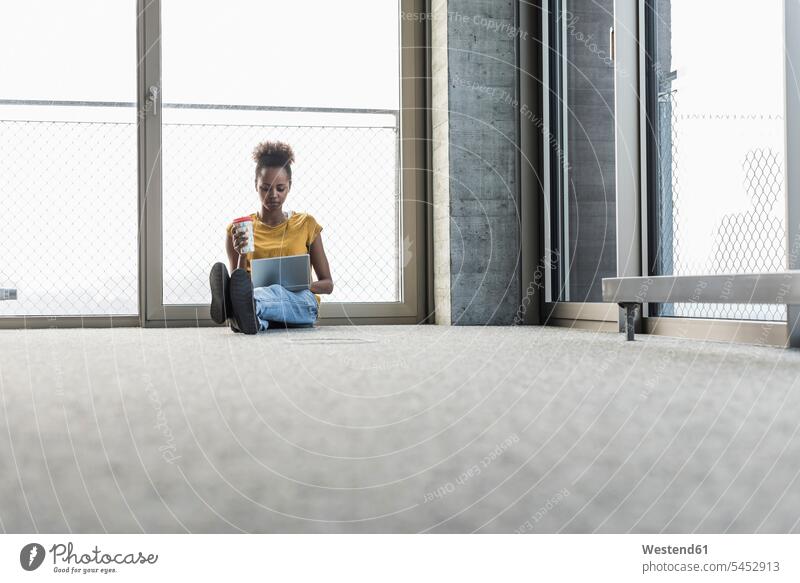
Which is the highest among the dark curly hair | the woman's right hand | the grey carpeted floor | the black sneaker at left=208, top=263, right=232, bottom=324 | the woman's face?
the dark curly hair

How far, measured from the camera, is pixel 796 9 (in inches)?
61.7

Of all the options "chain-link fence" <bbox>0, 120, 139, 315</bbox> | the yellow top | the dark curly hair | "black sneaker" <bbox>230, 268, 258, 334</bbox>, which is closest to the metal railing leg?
"black sneaker" <bbox>230, 268, 258, 334</bbox>

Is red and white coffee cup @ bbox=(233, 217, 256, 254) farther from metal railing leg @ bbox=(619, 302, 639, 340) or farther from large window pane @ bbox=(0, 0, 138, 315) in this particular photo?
metal railing leg @ bbox=(619, 302, 639, 340)

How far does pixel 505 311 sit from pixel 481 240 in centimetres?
27

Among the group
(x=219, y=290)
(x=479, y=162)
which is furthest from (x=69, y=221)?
(x=479, y=162)

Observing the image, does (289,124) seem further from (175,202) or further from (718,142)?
(718,142)

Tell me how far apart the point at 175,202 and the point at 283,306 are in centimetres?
82

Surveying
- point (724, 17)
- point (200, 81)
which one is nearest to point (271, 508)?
point (724, 17)

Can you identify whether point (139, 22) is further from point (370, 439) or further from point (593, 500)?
point (593, 500)

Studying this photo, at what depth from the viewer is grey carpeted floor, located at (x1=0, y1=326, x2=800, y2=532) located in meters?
0.49
